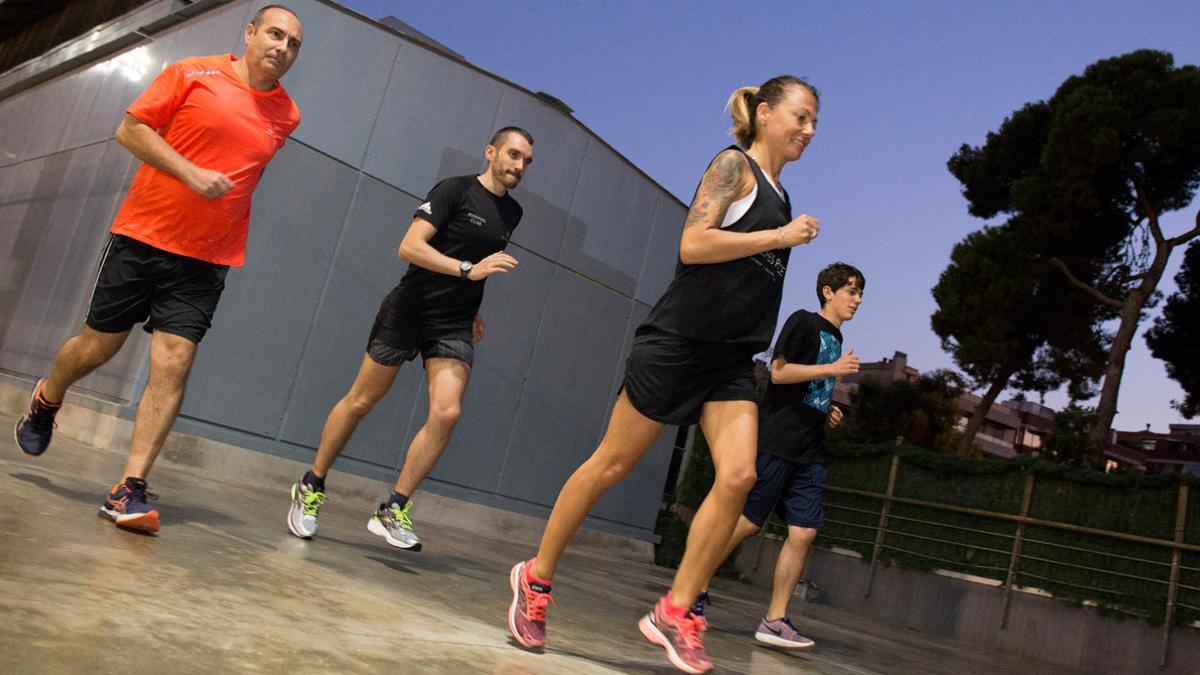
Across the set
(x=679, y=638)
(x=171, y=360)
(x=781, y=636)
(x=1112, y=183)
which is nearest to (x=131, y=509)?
(x=171, y=360)

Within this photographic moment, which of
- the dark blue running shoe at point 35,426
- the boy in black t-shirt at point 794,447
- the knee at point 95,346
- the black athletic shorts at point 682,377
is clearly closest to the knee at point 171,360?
the knee at point 95,346

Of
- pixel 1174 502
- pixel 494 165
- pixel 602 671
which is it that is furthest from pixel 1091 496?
pixel 602 671

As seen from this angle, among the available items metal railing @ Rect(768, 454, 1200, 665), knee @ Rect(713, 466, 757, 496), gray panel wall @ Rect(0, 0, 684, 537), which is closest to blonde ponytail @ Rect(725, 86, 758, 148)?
knee @ Rect(713, 466, 757, 496)

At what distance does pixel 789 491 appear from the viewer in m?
4.77

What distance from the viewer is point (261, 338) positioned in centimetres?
741

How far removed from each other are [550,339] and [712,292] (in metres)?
6.91

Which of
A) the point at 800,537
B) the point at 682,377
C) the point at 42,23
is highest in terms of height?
the point at 42,23

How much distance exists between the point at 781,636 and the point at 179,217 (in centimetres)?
321

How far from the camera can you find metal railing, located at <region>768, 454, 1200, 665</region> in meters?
9.28

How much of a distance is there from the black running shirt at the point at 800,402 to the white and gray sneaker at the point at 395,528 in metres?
1.80

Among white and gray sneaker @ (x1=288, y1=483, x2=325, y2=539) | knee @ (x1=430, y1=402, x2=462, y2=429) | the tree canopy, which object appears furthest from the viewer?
the tree canopy

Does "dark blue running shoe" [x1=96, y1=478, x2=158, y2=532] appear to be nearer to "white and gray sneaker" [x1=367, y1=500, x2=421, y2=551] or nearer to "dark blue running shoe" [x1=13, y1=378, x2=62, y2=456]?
"dark blue running shoe" [x1=13, y1=378, x2=62, y2=456]

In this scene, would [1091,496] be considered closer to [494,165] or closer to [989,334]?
[494,165]

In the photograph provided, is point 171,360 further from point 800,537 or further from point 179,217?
point 800,537
